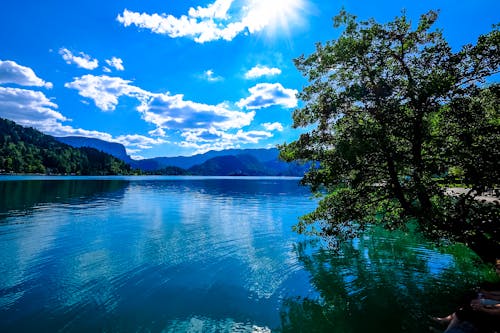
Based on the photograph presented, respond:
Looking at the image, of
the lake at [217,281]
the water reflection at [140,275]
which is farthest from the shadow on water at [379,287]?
the water reflection at [140,275]

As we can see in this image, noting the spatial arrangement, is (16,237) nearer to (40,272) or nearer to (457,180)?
(40,272)

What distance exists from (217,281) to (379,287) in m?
11.6

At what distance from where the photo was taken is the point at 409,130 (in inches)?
554

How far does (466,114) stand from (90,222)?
4605 cm

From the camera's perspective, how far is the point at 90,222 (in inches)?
1665

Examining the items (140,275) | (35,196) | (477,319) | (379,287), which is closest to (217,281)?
(140,275)

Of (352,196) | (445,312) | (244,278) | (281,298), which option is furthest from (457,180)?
(244,278)

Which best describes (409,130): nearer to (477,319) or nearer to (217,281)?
(477,319)

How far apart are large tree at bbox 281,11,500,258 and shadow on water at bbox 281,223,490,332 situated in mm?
4877

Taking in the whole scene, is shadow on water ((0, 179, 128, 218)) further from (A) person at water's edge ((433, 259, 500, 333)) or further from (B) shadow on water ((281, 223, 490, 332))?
(A) person at water's edge ((433, 259, 500, 333))

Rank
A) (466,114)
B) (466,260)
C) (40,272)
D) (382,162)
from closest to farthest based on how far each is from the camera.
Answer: (466,114), (382,162), (40,272), (466,260)

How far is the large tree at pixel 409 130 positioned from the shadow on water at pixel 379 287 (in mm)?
4877

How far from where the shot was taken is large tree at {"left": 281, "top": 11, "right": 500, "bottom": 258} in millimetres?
13117

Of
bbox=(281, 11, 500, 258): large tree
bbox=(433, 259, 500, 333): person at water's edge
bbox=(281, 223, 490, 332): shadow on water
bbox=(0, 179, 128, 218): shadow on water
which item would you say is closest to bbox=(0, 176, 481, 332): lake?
bbox=(281, 223, 490, 332): shadow on water
